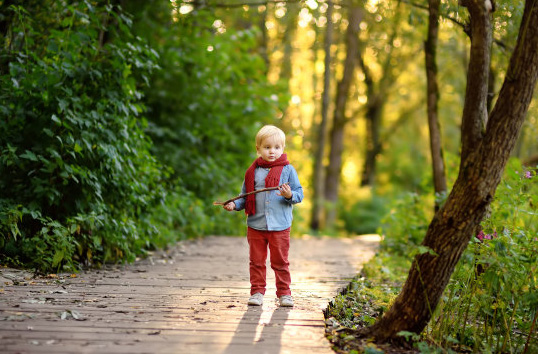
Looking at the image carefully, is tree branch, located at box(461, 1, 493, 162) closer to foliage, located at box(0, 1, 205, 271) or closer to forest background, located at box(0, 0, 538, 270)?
forest background, located at box(0, 0, 538, 270)

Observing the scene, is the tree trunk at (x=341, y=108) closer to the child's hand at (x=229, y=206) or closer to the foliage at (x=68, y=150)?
the foliage at (x=68, y=150)

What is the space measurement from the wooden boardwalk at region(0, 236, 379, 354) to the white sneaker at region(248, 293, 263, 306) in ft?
0.23

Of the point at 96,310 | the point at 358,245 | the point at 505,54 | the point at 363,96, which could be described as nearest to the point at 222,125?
the point at 358,245

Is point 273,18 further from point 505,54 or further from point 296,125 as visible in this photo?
point 505,54

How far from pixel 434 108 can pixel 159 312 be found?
5523mm

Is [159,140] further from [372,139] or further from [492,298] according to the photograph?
[372,139]

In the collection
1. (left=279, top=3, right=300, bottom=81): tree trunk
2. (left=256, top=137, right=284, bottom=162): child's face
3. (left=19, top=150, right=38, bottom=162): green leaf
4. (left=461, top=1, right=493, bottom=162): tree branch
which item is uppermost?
(left=279, top=3, right=300, bottom=81): tree trunk

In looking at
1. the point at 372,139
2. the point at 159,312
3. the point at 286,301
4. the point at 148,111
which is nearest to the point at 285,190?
the point at 286,301

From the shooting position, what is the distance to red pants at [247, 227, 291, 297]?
520 centimetres

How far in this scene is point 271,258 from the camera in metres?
5.25

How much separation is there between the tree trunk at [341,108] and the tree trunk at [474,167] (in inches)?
680

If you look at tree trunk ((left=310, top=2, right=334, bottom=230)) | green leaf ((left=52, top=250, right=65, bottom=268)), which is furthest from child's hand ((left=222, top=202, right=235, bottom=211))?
tree trunk ((left=310, top=2, right=334, bottom=230))

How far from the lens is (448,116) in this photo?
28.7 meters

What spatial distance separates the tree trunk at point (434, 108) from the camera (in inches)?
323
